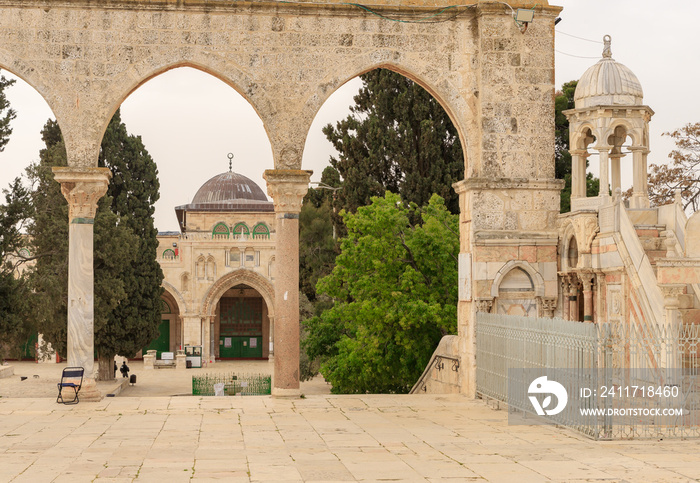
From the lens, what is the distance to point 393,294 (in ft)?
58.9

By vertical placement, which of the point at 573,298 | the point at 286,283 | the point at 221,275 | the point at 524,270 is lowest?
the point at 573,298

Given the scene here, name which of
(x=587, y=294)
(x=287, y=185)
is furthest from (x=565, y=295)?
(x=287, y=185)

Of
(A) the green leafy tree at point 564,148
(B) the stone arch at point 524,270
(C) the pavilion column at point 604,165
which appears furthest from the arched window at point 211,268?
(B) the stone arch at point 524,270

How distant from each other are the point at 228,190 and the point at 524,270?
31695mm

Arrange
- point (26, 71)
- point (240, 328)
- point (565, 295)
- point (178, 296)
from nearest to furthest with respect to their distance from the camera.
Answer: point (26, 71) < point (565, 295) < point (178, 296) < point (240, 328)

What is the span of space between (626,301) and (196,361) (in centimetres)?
2886

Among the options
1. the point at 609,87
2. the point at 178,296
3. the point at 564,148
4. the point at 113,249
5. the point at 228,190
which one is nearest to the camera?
the point at 609,87

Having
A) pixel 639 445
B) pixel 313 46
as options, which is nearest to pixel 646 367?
pixel 639 445

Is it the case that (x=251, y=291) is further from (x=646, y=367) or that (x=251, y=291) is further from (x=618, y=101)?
(x=646, y=367)

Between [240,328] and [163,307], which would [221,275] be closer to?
[240,328]

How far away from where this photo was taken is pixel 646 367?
10.3 meters

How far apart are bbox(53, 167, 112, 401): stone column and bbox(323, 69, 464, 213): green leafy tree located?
1451 cm

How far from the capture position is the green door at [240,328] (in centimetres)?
4197

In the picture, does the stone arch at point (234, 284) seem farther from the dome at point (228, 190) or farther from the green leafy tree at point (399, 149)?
the green leafy tree at point (399, 149)
